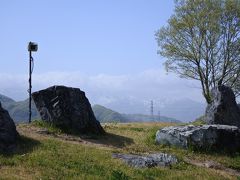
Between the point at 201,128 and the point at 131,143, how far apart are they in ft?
13.5

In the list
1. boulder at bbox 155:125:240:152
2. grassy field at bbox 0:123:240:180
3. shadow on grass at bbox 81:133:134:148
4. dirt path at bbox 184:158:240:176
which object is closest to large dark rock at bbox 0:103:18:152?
grassy field at bbox 0:123:240:180

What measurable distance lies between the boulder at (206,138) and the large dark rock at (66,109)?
5438mm

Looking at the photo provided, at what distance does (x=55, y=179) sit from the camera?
1608cm

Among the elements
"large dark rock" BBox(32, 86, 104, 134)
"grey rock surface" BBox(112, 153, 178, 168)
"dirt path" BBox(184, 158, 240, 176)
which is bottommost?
"dirt path" BBox(184, 158, 240, 176)

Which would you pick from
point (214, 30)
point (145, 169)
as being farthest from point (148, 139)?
point (214, 30)

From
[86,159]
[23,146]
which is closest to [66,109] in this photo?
[23,146]

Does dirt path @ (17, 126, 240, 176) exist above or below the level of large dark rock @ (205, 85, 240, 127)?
below

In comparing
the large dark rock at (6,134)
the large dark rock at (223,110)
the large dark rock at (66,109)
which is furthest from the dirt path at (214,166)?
the large dark rock at (223,110)

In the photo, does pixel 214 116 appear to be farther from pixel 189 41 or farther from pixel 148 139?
pixel 189 41

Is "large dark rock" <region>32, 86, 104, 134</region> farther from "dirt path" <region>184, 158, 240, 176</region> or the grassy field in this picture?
"dirt path" <region>184, 158, 240, 176</region>

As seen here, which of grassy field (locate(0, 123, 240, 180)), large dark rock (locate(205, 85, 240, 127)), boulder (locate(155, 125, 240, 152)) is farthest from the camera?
large dark rock (locate(205, 85, 240, 127))

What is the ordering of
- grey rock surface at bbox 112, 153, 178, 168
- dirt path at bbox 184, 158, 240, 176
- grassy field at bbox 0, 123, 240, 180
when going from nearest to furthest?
grassy field at bbox 0, 123, 240, 180
grey rock surface at bbox 112, 153, 178, 168
dirt path at bbox 184, 158, 240, 176

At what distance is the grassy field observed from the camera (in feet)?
56.1

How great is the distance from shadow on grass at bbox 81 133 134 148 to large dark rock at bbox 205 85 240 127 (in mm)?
7637
